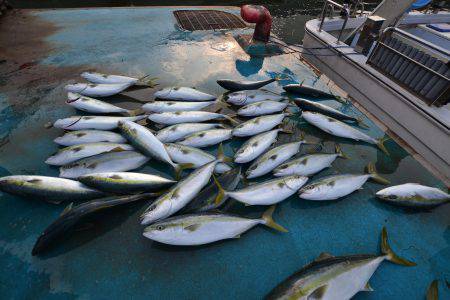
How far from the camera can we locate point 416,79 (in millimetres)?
5809

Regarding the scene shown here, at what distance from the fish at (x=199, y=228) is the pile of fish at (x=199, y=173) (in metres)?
0.01

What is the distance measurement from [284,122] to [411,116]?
3497 millimetres

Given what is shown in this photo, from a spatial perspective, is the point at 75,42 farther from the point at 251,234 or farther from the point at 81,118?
the point at 251,234

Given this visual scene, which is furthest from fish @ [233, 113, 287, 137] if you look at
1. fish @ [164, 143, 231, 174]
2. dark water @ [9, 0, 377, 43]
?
dark water @ [9, 0, 377, 43]

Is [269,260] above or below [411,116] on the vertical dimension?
above

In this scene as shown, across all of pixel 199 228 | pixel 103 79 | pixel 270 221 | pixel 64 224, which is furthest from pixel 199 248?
pixel 103 79

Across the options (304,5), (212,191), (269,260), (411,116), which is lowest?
(304,5)

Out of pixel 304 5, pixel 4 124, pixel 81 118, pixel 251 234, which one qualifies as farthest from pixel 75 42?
pixel 304 5

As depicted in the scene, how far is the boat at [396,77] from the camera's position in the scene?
552cm

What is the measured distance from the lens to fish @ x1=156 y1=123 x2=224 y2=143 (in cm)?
398

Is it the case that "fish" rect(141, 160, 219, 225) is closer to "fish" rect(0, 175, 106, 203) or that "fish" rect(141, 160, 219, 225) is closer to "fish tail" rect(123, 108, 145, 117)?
"fish" rect(0, 175, 106, 203)

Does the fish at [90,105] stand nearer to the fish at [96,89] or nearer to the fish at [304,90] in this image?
the fish at [96,89]

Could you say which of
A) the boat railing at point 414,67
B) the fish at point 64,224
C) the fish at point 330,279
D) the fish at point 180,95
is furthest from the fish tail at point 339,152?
the fish at point 64,224

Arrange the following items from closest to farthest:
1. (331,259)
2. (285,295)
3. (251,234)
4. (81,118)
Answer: (285,295), (331,259), (251,234), (81,118)
